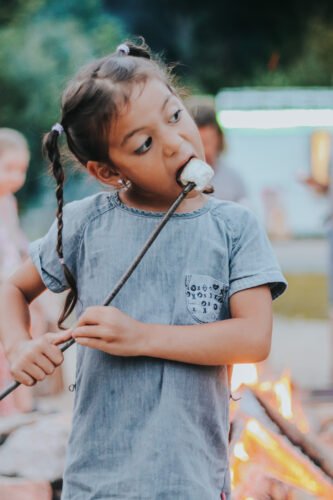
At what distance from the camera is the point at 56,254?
1.99m

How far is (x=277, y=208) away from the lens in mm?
20047

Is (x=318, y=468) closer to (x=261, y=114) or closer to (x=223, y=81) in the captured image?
(x=261, y=114)

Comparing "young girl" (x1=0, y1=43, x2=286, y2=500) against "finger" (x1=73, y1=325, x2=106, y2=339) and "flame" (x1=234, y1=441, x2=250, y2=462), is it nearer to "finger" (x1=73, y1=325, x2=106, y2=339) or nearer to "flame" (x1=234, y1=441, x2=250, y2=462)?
"finger" (x1=73, y1=325, x2=106, y2=339)

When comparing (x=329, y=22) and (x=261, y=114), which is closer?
(x=261, y=114)

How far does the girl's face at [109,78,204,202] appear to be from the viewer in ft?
6.07

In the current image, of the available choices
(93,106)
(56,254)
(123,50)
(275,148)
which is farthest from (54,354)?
(275,148)

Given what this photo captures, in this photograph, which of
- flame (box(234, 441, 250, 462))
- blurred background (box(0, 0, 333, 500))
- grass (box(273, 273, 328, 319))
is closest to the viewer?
flame (box(234, 441, 250, 462))

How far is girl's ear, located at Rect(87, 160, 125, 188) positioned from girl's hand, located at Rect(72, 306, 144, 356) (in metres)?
0.34

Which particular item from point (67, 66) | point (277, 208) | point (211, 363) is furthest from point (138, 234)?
point (277, 208)

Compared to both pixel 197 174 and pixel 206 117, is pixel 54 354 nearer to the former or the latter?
pixel 197 174

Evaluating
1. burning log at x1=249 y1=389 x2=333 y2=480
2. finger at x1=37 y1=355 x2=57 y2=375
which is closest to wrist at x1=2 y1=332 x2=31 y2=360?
finger at x1=37 y1=355 x2=57 y2=375

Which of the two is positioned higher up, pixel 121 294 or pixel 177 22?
pixel 177 22

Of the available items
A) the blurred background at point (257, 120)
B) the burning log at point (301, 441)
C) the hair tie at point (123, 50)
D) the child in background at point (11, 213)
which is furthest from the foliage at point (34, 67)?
the hair tie at point (123, 50)

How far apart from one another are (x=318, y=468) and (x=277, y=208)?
16979mm
